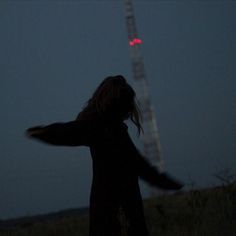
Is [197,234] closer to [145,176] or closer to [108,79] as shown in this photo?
[145,176]

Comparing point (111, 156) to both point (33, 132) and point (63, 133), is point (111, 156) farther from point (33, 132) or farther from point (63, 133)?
point (33, 132)

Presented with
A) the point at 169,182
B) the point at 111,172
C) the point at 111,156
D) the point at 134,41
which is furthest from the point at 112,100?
the point at 134,41

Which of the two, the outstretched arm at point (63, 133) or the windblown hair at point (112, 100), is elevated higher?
the windblown hair at point (112, 100)

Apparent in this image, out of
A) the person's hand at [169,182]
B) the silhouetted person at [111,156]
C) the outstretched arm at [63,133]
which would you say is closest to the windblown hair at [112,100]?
the silhouetted person at [111,156]

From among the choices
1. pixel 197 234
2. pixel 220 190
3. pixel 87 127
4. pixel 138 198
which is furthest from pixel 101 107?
pixel 220 190

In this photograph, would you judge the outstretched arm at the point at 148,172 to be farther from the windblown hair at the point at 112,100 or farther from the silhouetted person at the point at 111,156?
the windblown hair at the point at 112,100

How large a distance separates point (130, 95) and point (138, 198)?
0.70m

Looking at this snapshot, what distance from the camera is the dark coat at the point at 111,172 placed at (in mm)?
3484

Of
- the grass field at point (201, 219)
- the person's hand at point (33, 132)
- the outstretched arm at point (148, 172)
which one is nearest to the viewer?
the person's hand at point (33, 132)

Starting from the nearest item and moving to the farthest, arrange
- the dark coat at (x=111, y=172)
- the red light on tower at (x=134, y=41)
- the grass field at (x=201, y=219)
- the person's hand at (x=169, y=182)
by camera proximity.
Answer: the dark coat at (x=111, y=172), the person's hand at (x=169, y=182), the grass field at (x=201, y=219), the red light on tower at (x=134, y=41)

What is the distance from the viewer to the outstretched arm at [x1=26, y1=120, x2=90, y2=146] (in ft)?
11.1

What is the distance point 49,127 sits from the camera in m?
3.39

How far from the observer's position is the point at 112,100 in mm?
3510

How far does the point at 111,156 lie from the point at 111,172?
105 mm
